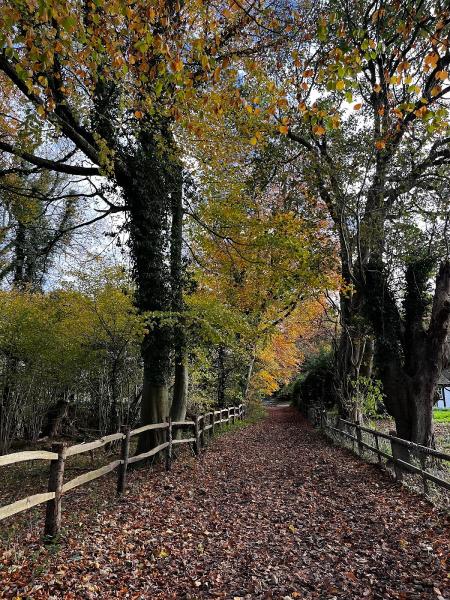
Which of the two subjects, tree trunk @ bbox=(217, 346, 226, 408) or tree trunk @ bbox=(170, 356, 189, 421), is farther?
tree trunk @ bbox=(217, 346, 226, 408)

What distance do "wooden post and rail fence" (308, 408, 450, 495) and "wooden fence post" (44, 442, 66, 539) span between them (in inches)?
212

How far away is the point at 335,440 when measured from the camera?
1424cm

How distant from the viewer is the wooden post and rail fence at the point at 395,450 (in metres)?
6.93

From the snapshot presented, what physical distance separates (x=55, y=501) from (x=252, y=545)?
2556 mm

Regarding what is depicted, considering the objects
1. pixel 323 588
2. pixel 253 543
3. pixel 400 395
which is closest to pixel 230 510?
pixel 253 543

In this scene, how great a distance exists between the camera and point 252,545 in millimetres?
5492

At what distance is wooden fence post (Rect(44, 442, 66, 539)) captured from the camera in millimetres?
5153

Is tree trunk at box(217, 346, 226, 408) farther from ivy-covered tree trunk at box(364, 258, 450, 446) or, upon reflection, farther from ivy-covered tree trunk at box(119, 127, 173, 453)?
ivy-covered tree trunk at box(119, 127, 173, 453)

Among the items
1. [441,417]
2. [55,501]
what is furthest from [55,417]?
[441,417]

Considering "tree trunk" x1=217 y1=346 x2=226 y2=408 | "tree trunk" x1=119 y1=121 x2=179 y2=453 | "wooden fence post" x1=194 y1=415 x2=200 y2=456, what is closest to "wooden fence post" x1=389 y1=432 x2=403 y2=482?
"tree trunk" x1=119 y1=121 x2=179 y2=453

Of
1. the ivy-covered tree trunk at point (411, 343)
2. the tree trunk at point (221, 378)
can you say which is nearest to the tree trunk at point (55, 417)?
the tree trunk at point (221, 378)

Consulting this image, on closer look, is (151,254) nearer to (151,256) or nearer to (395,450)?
(151,256)

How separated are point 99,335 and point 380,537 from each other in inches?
345

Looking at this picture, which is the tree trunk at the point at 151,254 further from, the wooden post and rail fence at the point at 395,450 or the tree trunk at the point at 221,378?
the tree trunk at the point at 221,378
